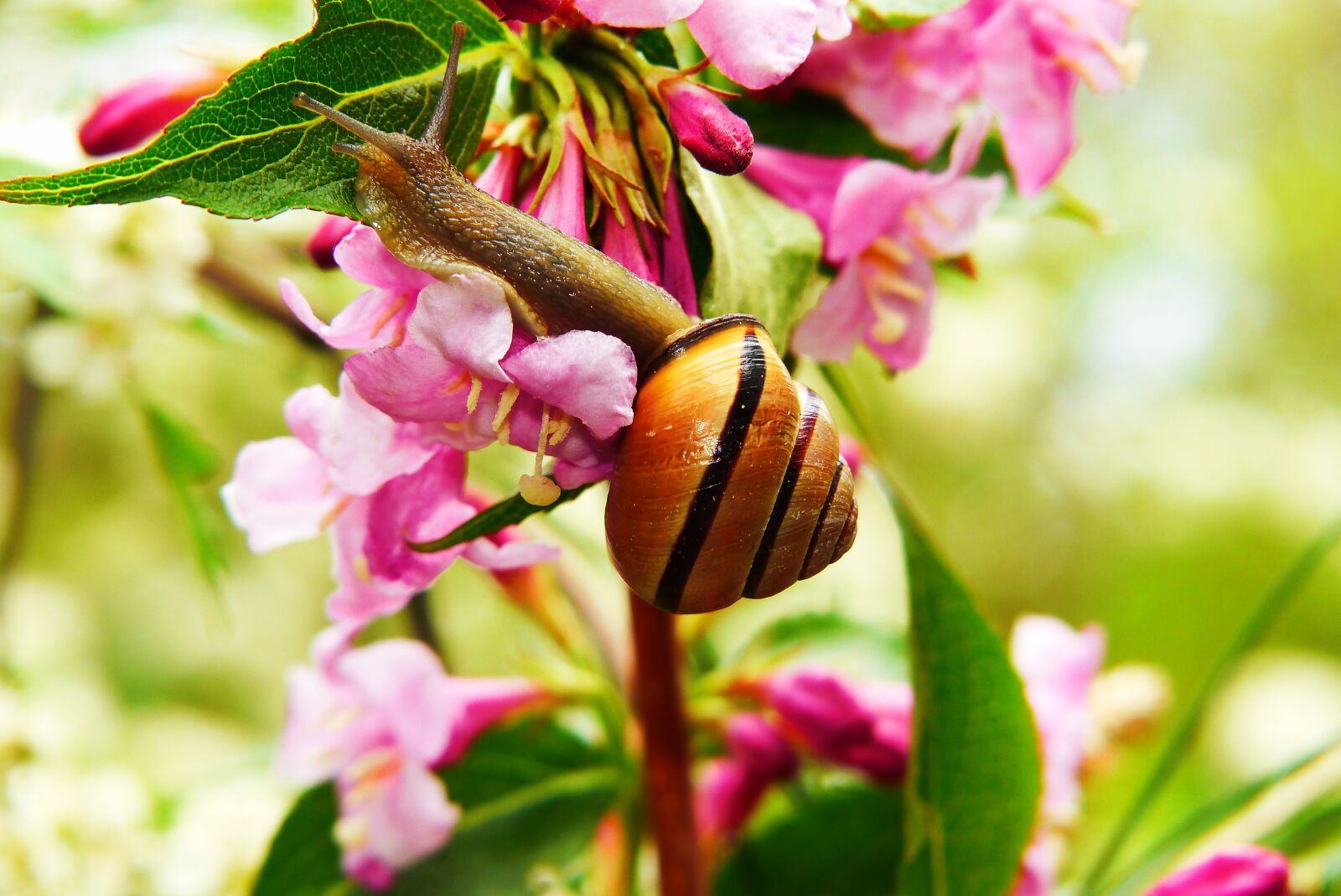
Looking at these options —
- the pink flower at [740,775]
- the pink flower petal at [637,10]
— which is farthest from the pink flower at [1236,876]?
the pink flower petal at [637,10]

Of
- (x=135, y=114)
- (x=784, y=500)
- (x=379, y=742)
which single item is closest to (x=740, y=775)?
(x=379, y=742)

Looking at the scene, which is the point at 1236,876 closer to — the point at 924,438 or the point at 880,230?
the point at 880,230

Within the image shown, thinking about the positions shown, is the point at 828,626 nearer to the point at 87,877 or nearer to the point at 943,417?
the point at 87,877

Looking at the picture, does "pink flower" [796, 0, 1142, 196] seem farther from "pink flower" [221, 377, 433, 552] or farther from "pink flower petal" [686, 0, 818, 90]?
"pink flower" [221, 377, 433, 552]

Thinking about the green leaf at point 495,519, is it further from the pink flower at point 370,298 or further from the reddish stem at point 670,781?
the reddish stem at point 670,781

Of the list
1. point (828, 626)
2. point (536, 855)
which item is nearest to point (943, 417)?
point (828, 626)

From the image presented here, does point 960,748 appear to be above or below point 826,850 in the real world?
above
